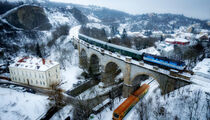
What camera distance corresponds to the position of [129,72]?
25.2m

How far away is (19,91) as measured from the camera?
98.9 feet

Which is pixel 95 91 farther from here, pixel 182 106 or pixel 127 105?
pixel 182 106

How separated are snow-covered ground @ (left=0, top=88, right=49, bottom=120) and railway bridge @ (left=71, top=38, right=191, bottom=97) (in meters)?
17.1

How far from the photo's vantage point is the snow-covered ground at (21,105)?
2347cm

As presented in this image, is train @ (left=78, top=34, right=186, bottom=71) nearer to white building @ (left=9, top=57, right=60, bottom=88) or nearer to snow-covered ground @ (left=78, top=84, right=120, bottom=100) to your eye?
snow-covered ground @ (left=78, top=84, right=120, bottom=100)

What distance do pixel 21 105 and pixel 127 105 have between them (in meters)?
22.6

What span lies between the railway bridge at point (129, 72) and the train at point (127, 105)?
5.00ft

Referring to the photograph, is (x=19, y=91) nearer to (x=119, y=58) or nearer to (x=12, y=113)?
(x=12, y=113)

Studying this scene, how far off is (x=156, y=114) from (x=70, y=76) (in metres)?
30.0

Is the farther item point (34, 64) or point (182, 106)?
point (34, 64)

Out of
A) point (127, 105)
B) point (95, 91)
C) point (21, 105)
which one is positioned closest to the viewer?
point (127, 105)

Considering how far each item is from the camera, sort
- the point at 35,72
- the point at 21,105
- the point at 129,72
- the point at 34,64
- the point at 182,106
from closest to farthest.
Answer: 1. the point at 182,106
2. the point at 129,72
3. the point at 21,105
4. the point at 35,72
5. the point at 34,64

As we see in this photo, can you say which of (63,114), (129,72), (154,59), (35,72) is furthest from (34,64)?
(154,59)

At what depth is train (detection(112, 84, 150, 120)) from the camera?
20.5 metres
